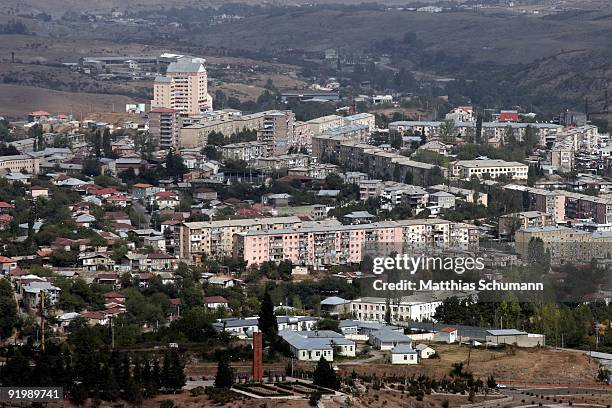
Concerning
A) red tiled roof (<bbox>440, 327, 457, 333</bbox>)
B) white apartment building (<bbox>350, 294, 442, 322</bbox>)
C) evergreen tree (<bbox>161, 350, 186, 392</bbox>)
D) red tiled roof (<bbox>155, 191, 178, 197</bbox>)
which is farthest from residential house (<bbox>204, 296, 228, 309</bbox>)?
red tiled roof (<bbox>155, 191, 178, 197</bbox>)

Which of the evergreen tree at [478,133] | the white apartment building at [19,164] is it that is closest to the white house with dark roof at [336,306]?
the white apartment building at [19,164]

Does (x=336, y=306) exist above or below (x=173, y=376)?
below

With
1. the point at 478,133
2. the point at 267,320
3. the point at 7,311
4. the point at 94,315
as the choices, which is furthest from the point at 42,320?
the point at 478,133

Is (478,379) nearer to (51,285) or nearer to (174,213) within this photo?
(51,285)

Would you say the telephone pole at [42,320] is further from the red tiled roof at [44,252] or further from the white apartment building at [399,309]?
the white apartment building at [399,309]

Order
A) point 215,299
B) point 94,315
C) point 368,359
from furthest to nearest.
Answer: point 215,299 < point 94,315 < point 368,359

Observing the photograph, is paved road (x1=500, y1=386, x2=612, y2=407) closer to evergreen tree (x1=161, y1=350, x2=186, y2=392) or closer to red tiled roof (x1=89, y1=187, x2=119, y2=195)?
evergreen tree (x1=161, y1=350, x2=186, y2=392)

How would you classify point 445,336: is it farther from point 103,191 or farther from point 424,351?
point 103,191
